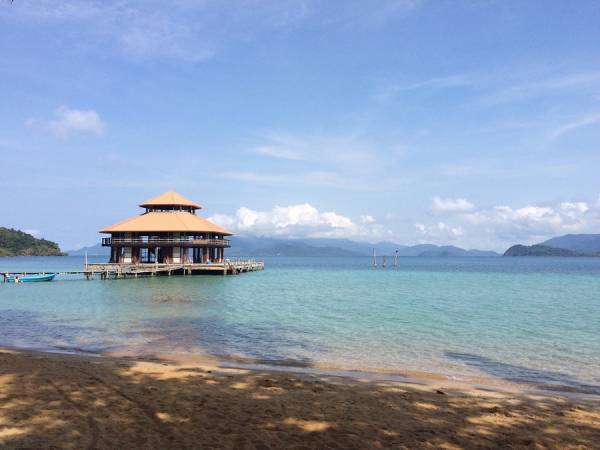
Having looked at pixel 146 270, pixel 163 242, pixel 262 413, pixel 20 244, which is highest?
pixel 20 244

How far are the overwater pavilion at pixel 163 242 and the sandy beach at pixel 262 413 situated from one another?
43259mm

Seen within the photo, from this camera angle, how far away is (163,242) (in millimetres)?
53969

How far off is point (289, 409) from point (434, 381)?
519 cm

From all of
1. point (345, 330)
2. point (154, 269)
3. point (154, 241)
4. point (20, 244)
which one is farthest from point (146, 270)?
point (20, 244)

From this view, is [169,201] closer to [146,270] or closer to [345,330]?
[146,270]

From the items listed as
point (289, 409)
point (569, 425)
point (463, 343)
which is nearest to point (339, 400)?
point (289, 409)

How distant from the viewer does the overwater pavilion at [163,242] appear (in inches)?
2087

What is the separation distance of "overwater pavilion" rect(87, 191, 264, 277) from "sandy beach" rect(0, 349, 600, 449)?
43259 millimetres

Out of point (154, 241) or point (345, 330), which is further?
point (154, 241)

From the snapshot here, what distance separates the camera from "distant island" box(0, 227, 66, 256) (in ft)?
581

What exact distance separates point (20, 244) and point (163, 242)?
160 m

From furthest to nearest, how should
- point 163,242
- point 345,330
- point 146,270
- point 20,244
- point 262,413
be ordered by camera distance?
point 20,244 < point 163,242 < point 146,270 < point 345,330 < point 262,413

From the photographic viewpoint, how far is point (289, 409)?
8.04 m

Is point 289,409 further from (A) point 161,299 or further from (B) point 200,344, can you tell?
(A) point 161,299
